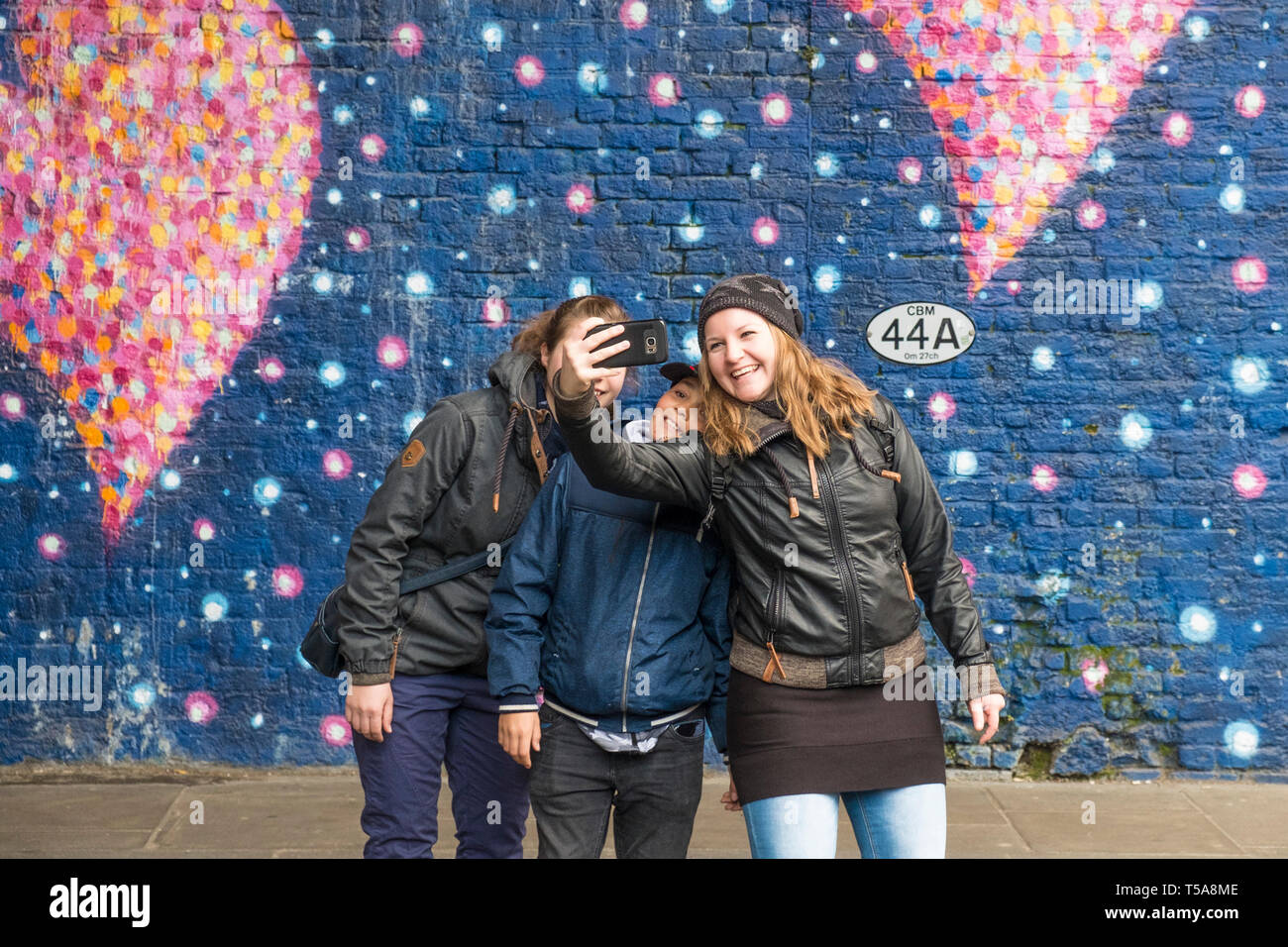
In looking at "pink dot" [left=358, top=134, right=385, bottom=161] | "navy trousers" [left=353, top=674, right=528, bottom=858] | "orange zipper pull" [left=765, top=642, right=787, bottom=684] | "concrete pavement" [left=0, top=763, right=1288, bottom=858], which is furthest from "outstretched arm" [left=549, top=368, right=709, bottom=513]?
"pink dot" [left=358, top=134, right=385, bottom=161]

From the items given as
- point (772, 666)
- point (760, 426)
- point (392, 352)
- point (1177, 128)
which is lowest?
point (772, 666)

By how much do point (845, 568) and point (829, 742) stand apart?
0.38 m

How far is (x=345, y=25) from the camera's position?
550 centimetres

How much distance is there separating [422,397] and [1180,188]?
338 centimetres

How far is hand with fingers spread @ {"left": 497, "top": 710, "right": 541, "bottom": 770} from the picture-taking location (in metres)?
2.87

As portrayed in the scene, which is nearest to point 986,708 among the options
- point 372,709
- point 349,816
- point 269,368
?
point 372,709

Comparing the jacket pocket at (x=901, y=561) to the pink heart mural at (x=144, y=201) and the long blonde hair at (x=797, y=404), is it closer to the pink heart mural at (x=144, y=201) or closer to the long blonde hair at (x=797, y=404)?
the long blonde hair at (x=797, y=404)

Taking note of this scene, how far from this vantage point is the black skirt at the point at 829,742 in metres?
2.72

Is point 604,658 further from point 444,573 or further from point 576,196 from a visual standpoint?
point 576,196

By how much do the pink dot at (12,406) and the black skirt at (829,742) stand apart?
159 inches

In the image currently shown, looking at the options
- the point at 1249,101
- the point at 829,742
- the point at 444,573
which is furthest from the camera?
the point at 1249,101

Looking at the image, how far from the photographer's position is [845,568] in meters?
2.74

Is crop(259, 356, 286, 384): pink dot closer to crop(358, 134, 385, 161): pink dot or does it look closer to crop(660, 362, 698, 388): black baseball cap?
crop(358, 134, 385, 161): pink dot

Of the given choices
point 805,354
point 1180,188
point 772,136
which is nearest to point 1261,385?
point 1180,188
